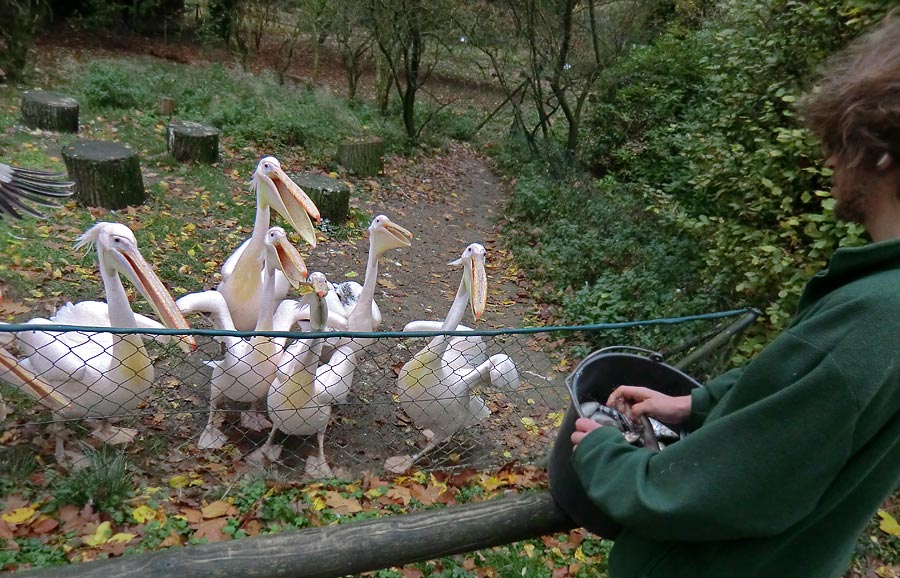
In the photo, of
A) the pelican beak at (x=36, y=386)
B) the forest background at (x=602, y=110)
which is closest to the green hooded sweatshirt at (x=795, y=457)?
the forest background at (x=602, y=110)

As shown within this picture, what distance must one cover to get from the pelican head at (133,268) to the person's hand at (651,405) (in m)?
2.17

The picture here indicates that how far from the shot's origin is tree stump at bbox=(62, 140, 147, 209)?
589cm

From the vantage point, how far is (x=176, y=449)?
346 centimetres

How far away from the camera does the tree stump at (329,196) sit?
705 centimetres

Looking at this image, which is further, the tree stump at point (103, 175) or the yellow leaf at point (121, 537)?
the tree stump at point (103, 175)

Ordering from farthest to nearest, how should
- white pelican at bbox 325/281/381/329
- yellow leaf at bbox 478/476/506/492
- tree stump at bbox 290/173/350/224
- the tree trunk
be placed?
the tree trunk
tree stump at bbox 290/173/350/224
white pelican at bbox 325/281/381/329
yellow leaf at bbox 478/476/506/492

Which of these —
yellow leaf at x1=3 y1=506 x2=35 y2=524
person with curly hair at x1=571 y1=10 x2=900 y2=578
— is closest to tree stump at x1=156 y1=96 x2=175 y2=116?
yellow leaf at x1=3 y1=506 x2=35 y2=524

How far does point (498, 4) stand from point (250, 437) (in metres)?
8.75

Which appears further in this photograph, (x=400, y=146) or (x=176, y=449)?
(x=400, y=146)

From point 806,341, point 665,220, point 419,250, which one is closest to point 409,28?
point 419,250

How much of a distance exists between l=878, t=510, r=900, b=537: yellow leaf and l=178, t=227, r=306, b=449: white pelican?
3.52 m

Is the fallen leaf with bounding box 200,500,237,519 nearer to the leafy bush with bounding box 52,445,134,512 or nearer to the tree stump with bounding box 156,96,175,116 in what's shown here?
the leafy bush with bounding box 52,445,134,512

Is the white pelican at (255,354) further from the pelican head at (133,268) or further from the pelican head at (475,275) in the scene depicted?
the pelican head at (475,275)

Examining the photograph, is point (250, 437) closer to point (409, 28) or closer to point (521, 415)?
point (521, 415)
